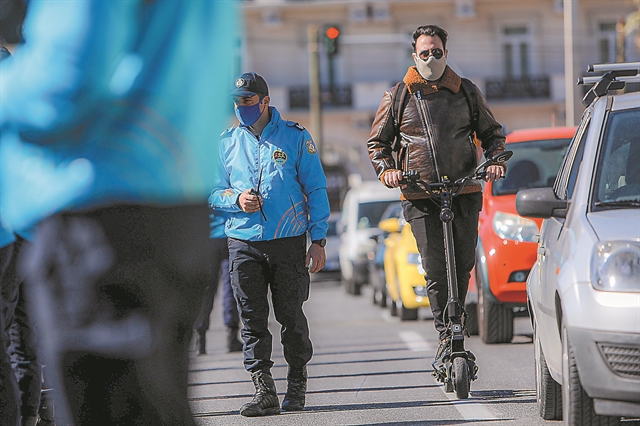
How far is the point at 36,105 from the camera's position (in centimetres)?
249

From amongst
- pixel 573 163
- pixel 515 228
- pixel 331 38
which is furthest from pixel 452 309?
pixel 331 38

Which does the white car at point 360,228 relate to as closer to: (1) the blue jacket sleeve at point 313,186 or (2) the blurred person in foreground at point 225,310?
(2) the blurred person in foreground at point 225,310

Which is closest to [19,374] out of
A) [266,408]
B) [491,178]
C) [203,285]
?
[266,408]

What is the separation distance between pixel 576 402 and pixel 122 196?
274 cm

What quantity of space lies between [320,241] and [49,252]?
166 inches

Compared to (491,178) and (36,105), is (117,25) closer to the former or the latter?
(36,105)

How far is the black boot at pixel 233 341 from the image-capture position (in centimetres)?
1147

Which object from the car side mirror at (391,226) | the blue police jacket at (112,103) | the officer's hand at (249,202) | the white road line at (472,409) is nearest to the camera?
the blue police jacket at (112,103)

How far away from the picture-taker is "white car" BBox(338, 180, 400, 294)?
22.8 metres

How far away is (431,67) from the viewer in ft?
23.1

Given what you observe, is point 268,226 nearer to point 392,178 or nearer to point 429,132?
point 392,178

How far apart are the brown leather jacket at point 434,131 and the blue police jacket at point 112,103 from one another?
4384mm

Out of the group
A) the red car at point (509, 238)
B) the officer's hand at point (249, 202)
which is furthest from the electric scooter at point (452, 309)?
the red car at point (509, 238)

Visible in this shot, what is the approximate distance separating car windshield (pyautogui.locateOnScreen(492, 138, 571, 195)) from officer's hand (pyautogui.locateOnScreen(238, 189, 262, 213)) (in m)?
4.60
